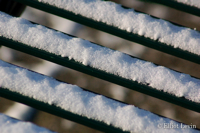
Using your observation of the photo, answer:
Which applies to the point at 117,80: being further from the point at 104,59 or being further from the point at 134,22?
the point at 134,22

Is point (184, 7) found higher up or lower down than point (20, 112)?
higher up

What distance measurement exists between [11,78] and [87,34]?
105 cm

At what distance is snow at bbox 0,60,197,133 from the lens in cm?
80

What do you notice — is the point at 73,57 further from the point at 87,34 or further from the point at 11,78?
the point at 87,34

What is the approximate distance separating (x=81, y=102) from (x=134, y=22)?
0.47 meters

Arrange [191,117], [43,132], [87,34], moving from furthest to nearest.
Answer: [87,34], [191,117], [43,132]

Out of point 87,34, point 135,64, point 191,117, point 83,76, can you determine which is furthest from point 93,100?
point 191,117

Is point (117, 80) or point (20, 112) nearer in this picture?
point (117, 80)

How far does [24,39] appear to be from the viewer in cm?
86

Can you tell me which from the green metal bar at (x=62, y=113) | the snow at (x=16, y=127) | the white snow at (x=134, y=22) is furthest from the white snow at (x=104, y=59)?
the snow at (x=16, y=127)

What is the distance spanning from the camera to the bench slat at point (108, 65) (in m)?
0.83

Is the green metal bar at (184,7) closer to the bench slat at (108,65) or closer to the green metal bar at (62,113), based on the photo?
the bench slat at (108,65)

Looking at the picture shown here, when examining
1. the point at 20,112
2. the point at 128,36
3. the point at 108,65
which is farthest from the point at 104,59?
the point at 20,112

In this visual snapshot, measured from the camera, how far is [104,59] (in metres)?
0.84
